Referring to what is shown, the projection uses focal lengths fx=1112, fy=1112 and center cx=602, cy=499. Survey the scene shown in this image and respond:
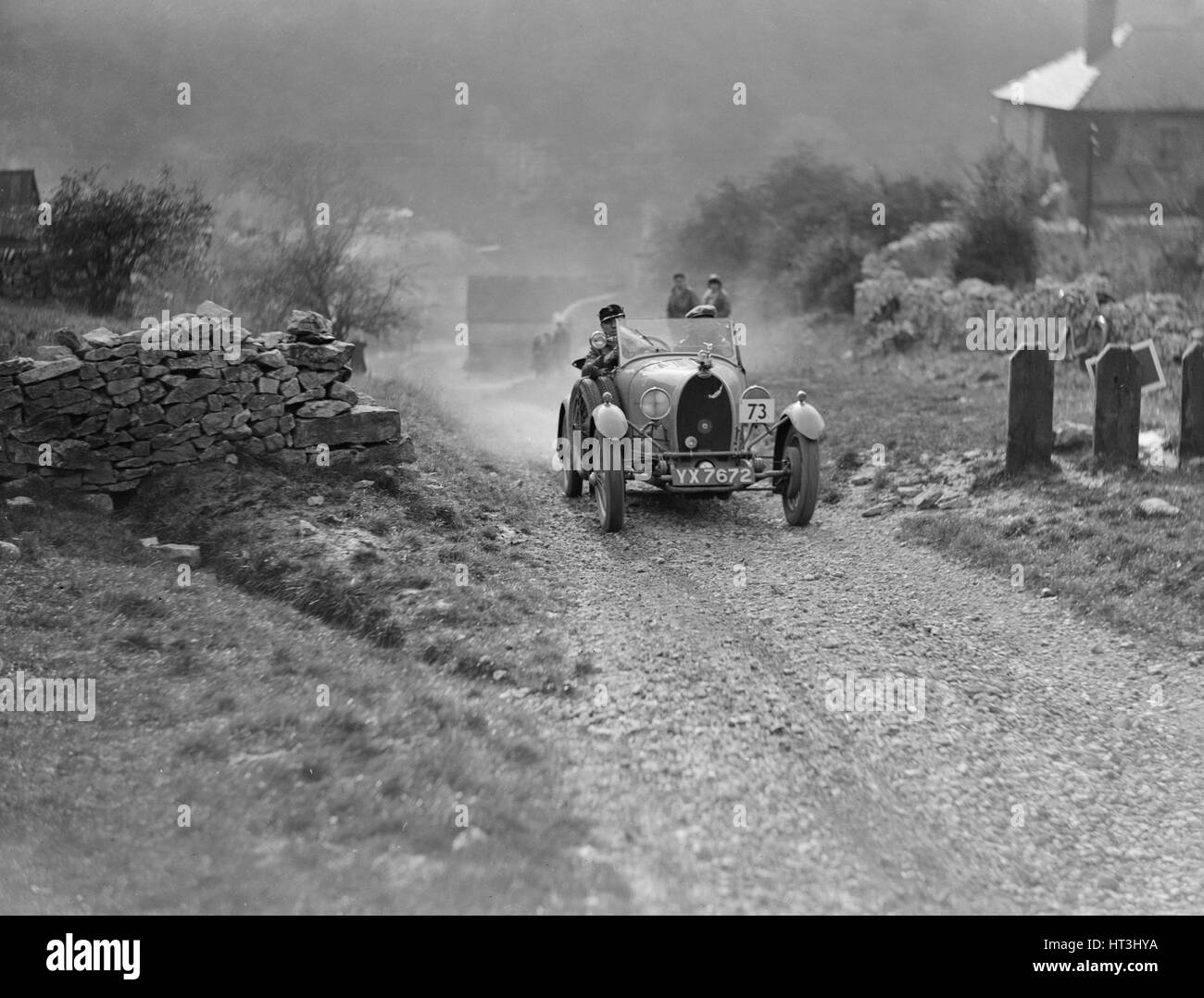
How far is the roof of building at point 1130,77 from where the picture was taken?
90.3 feet

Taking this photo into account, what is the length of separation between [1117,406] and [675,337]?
3708 mm

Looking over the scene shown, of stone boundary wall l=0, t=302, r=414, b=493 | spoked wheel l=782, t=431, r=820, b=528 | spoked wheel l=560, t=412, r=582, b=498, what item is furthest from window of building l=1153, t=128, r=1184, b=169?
stone boundary wall l=0, t=302, r=414, b=493

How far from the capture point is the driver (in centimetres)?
967

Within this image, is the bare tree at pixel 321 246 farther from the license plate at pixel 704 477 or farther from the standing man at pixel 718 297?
the license plate at pixel 704 477

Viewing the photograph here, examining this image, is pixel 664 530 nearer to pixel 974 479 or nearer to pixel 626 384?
pixel 626 384

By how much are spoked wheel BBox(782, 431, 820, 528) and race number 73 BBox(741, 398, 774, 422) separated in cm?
28

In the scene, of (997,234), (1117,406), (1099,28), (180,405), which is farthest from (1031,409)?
(1099,28)

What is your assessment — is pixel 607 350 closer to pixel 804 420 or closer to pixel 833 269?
pixel 804 420

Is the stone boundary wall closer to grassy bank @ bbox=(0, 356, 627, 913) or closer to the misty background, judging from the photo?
grassy bank @ bbox=(0, 356, 627, 913)

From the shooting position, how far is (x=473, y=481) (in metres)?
9.83

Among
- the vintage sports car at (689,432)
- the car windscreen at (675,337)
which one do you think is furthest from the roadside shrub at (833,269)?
the vintage sports car at (689,432)

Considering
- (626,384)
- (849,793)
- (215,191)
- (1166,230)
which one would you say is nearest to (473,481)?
(626,384)

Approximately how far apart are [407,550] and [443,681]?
2310 millimetres

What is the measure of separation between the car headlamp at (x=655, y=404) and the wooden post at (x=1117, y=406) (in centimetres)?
361
